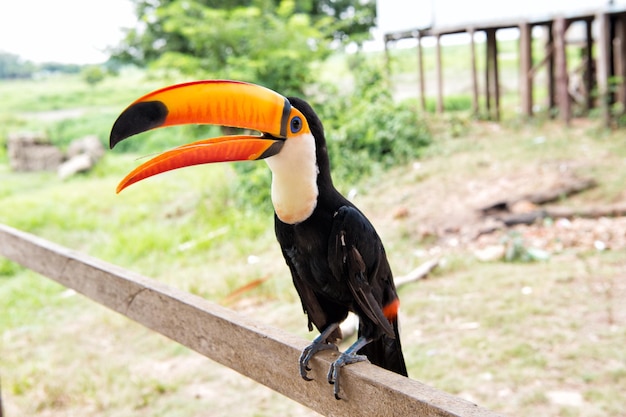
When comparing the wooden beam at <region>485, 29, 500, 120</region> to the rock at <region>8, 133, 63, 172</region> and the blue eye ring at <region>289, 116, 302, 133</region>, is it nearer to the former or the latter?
the rock at <region>8, 133, 63, 172</region>

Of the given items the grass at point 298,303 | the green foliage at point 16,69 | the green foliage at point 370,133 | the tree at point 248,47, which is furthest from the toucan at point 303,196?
the green foliage at point 16,69

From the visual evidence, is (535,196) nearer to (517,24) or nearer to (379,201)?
(379,201)

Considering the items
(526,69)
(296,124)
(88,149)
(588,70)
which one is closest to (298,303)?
(296,124)

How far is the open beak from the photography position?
1.13 metres

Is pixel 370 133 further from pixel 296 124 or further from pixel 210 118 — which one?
pixel 210 118

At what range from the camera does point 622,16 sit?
9094 mm

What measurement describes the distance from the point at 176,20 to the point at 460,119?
4553 mm

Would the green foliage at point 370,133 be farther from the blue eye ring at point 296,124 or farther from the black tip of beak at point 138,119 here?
the black tip of beak at point 138,119

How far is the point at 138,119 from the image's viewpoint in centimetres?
112

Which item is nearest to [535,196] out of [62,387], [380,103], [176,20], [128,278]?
[380,103]

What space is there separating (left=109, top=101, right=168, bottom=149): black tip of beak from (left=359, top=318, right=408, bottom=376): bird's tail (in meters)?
0.86

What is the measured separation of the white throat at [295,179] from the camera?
1.38m

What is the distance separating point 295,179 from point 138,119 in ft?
1.35

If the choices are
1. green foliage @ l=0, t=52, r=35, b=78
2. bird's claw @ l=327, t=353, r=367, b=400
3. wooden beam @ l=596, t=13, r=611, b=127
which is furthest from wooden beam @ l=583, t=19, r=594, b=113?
green foliage @ l=0, t=52, r=35, b=78
